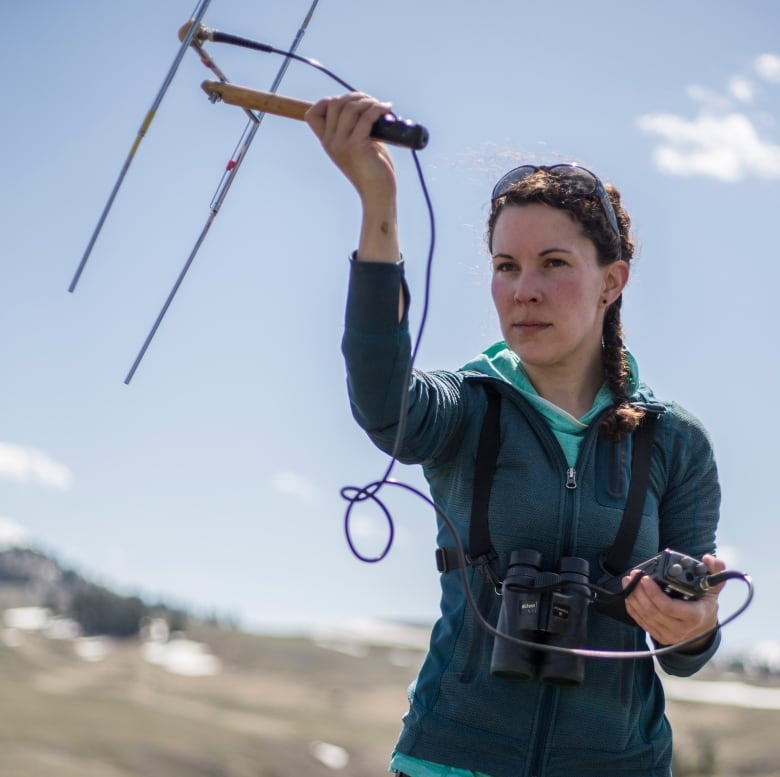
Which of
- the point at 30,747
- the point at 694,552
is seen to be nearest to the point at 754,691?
the point at 30,747

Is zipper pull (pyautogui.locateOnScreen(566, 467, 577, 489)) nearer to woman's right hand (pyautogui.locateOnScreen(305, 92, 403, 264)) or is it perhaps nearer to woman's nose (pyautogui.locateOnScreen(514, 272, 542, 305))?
woman's nose (pyautogui.locateOnScreen(514, 272, 542, 305))

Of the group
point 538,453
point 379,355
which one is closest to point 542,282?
point 538,453

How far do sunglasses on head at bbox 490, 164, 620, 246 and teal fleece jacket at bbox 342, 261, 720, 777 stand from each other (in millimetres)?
479

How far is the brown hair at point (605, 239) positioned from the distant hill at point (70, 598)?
261ft

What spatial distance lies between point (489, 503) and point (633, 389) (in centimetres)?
56

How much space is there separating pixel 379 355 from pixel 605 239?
84 cm

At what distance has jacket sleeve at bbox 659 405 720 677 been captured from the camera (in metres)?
2.97

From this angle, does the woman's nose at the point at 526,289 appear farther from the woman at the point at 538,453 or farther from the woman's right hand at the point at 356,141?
the woman's right hand at the point at 356,141

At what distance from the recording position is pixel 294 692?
73.6 m

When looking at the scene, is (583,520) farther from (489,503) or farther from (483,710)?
(483,710)

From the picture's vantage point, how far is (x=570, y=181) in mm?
3061

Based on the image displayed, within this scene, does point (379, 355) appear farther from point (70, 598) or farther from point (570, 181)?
point (70, 598)

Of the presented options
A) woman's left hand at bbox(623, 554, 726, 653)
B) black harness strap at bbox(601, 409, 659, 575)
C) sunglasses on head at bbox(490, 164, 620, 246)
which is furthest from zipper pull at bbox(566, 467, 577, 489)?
sunglasses on head at bbox(490, 164, 620, 246)

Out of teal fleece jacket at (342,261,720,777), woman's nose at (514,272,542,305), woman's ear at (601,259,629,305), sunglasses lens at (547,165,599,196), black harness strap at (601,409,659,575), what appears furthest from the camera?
woman's ear at (601,259,629,305)
